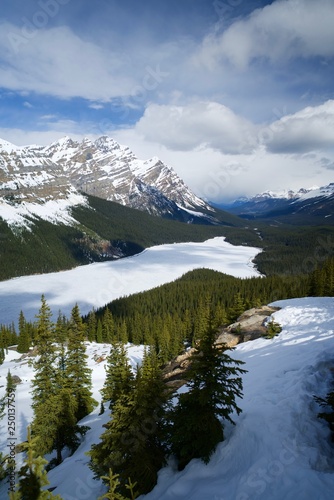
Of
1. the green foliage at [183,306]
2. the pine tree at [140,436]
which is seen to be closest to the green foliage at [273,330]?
the green foliage at [183,306]

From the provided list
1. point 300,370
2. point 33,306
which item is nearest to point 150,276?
point 33,306

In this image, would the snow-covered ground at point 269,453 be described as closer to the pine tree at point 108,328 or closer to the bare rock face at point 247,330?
the bare rock face at point 247,330

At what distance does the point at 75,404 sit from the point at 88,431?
15.0 feet

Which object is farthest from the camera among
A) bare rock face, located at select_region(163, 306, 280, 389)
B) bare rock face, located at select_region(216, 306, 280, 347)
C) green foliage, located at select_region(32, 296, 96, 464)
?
bare rock face, located at select_region(216, 306, 280, 347)

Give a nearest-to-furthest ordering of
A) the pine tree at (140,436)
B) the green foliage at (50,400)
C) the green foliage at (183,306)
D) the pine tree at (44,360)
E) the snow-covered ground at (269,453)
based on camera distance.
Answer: the snow-covered ground at (269,453), the pine tree at (140,436), the green foliage at (50,400), the pine tree at (44,360), the green foliage at (183,306)

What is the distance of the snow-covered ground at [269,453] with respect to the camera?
1030 centimetres

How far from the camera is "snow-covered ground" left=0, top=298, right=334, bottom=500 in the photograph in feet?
33.8

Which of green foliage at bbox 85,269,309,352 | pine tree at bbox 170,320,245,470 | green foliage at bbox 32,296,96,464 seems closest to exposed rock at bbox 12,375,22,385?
green foliage at bbox 85,269,309,352

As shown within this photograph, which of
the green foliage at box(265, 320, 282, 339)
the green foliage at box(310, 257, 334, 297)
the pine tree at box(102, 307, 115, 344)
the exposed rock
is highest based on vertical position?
the green foliage at box(310, 257, 334, 297)

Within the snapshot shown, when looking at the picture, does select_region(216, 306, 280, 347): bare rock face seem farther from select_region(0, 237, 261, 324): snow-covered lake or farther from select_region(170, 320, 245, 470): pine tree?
select_region(0, 237, 261, 324): snow-covered lake

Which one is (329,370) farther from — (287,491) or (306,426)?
(287,491)

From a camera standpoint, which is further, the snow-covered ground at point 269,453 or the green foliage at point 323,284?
the green foliage at point 323,284

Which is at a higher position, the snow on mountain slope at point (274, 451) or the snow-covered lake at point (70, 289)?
the snow-covered lake at point (70, 289)

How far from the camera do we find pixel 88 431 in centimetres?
2848
